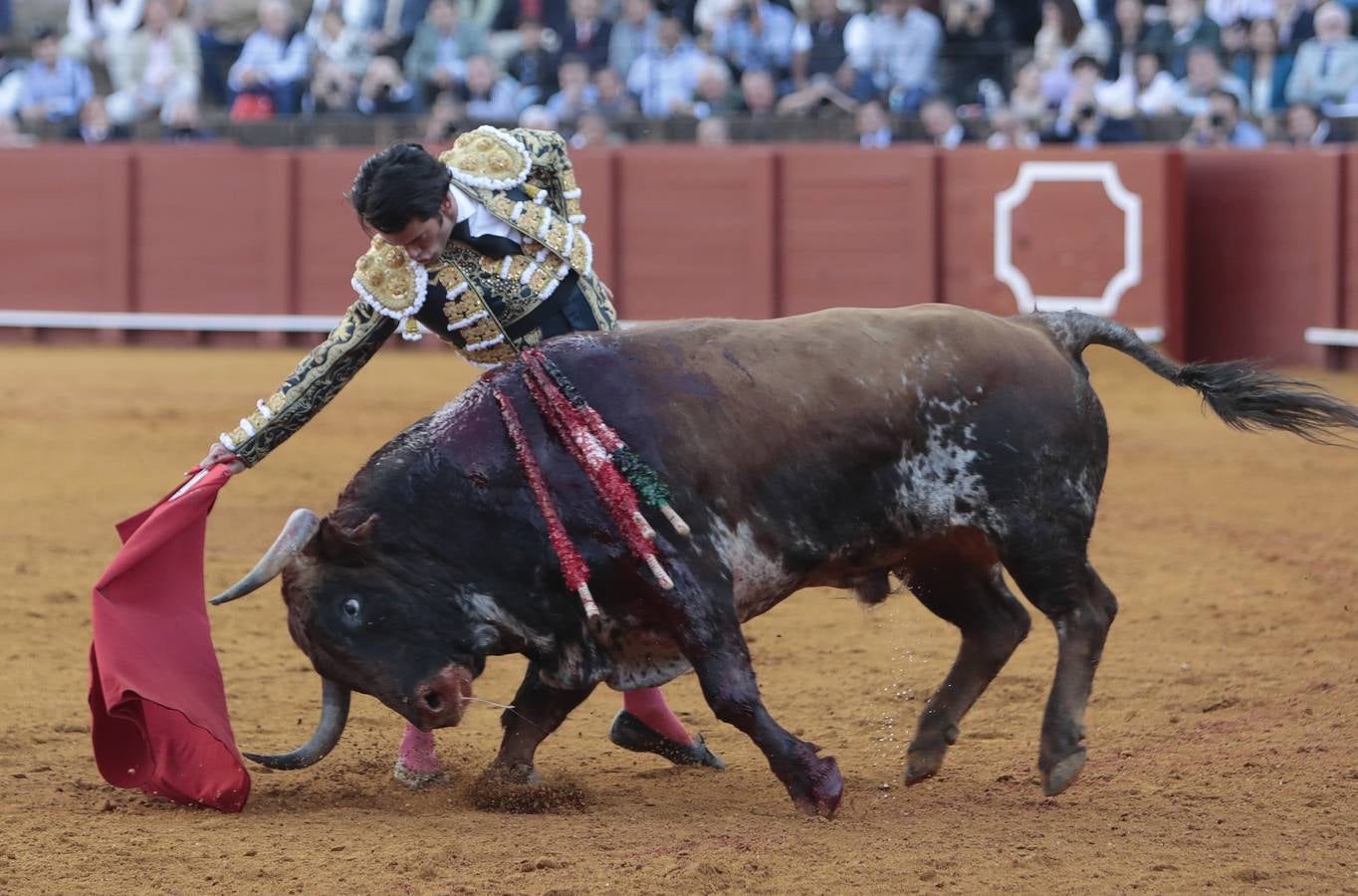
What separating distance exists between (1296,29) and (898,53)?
2.20 meters

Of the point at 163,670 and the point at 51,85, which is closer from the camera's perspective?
the point at 163,670

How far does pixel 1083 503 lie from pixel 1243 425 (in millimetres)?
472

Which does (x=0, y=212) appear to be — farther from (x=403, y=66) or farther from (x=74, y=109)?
(x=403, y=66)

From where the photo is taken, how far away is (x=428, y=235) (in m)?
3.53

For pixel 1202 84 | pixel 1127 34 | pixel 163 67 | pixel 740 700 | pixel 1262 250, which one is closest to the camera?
pixel 740 700

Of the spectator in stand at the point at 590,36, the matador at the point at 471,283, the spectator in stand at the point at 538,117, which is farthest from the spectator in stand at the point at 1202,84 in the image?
the matador at the point at 471,283

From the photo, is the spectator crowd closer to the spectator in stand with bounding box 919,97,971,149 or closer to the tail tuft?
the spectator in stand with bounding box 919,97,971,149

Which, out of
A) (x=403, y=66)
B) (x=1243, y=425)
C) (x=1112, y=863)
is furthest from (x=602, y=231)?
(x=1112, y=863)

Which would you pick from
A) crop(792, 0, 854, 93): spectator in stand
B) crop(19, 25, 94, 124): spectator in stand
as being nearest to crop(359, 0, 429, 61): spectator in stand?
crop(19, 25, 94, 124): spectator in stand

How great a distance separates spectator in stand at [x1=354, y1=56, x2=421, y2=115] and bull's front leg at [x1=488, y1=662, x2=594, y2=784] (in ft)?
28.6

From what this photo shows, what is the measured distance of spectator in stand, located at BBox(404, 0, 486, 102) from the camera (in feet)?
39.9

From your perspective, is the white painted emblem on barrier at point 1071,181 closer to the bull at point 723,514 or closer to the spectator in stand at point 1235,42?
the spectator in stand at point 1235,42

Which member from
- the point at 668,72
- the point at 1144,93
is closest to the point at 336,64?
the point at 668,72

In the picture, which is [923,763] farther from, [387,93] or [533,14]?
[533,14]
